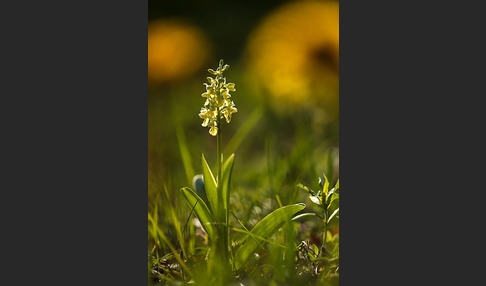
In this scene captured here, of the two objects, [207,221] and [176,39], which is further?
[176,39]

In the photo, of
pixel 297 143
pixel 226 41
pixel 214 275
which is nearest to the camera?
pixel 214 275

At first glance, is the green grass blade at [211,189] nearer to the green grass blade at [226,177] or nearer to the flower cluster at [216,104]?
the green grass blade at [226,177]

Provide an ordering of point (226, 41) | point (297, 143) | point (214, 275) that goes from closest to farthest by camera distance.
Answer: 1. point (214, 275)
2. point (226, 41)
3. point (297, 143)

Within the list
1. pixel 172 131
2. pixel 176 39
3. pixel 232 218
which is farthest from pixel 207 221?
pixel 176 39

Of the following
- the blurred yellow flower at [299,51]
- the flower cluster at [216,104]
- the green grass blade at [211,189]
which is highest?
the blurred yellow flower at [299,51]

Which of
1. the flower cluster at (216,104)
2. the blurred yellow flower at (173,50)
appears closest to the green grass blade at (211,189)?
the flower cluster at (216,104)

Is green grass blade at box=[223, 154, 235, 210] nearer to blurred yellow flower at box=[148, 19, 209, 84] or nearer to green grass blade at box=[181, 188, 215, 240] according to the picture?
green grass blade at box=[181, 188, 215, 240]

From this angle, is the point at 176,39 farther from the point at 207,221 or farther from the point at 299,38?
the point at 207,221

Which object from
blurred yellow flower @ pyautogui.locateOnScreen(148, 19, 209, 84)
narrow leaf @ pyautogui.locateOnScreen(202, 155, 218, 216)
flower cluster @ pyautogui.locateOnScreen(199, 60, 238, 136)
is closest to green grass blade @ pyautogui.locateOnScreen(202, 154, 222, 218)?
narrow leaf @ pyautogui.locateOnScreen(202, 155, 218, 216)

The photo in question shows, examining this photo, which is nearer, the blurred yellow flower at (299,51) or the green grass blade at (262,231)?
the green grass blade at (262,231)
